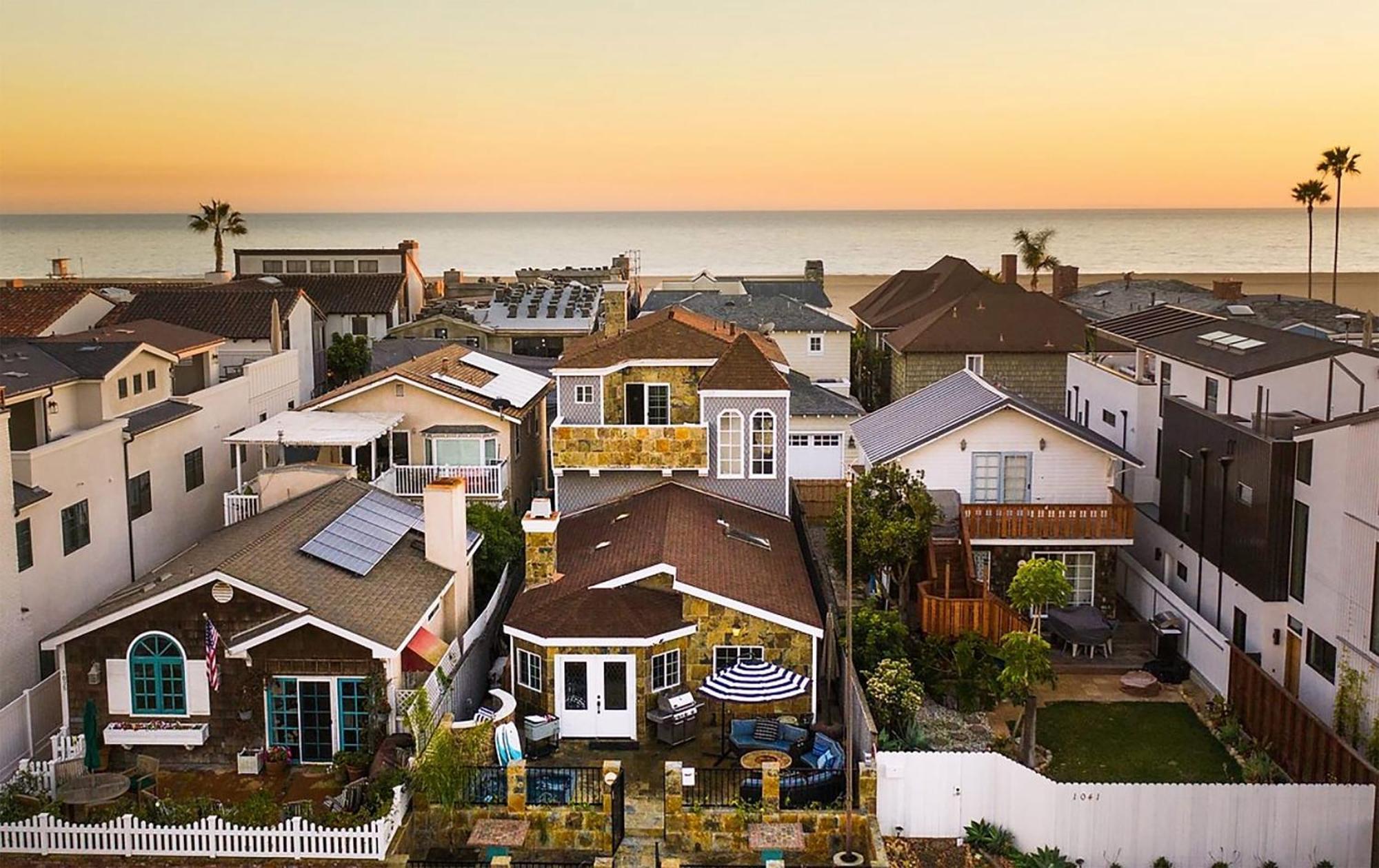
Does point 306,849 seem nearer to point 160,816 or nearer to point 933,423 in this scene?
point 160,816

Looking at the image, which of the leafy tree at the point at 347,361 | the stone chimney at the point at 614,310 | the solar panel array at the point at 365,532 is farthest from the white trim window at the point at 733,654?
the leafy tree at the point at 347,361

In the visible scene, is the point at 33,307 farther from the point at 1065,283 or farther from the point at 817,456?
the point at 1065,283

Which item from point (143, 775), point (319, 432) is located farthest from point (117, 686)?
point (319, 432)

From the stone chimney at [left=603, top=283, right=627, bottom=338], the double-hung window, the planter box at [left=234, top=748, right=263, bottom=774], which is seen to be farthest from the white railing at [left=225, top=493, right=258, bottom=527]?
the double-hung window

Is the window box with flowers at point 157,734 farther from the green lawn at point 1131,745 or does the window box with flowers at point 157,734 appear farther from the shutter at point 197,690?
the green lawn at point 1131,745

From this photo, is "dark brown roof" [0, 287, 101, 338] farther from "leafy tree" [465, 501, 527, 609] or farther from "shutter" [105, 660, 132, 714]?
"shutter" [105, 660, 132, 714]

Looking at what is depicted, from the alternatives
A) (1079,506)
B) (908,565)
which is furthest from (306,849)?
(1079,506)
